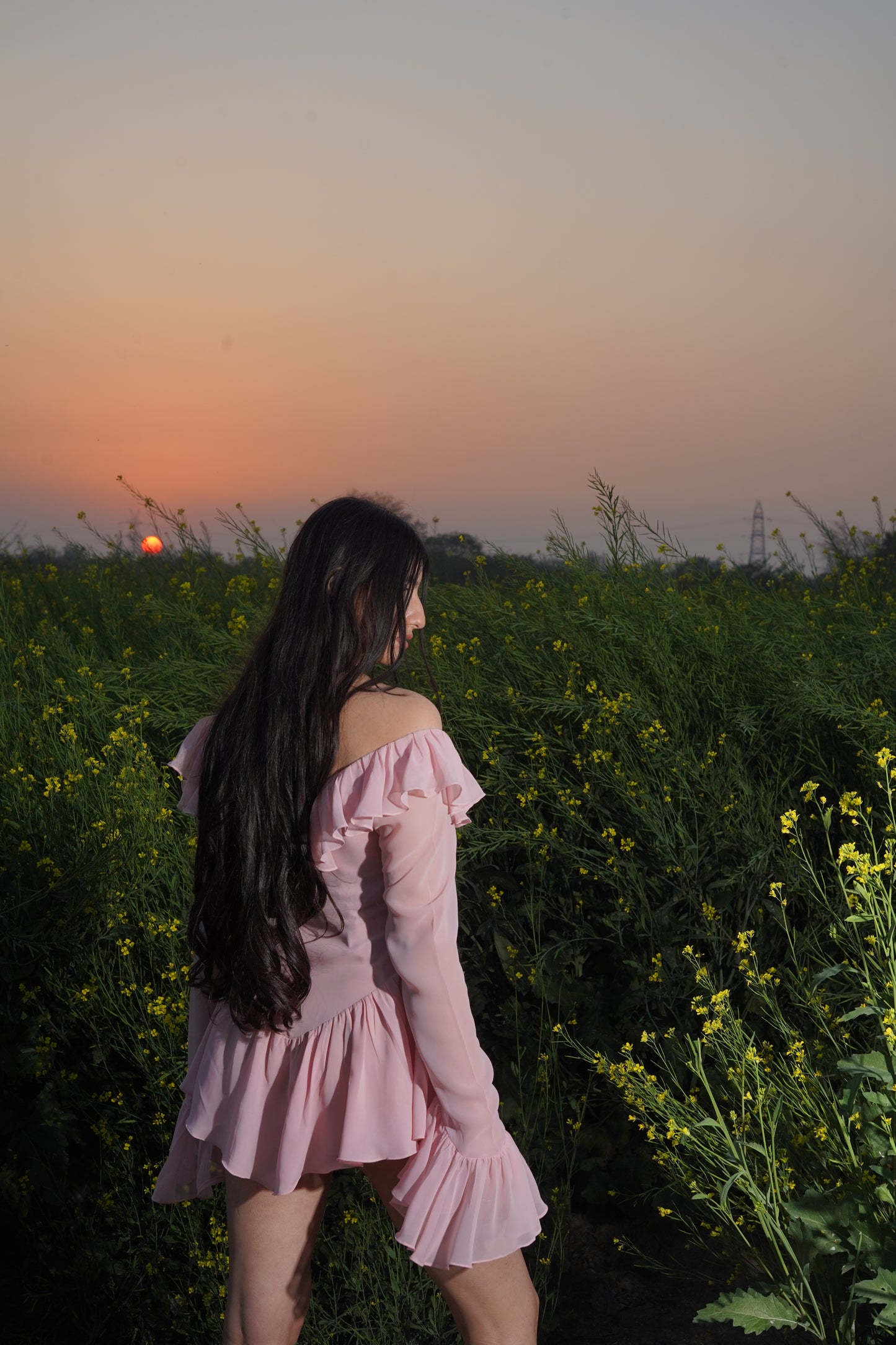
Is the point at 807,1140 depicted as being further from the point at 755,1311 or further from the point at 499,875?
the point at 499,875

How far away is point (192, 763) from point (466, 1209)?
825 millimetres

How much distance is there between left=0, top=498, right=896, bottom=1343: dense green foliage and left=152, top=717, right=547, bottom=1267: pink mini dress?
3.18 feet

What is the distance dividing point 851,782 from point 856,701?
29 cm

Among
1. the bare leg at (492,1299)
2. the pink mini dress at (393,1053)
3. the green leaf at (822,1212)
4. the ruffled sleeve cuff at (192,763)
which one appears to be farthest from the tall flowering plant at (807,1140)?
the ruffled sleeve cuff at (192,763)

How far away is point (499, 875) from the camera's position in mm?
3355

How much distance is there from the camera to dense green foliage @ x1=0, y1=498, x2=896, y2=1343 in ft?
8.41

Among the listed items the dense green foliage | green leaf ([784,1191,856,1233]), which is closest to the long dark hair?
green leaf ([784,1191,856,1233])

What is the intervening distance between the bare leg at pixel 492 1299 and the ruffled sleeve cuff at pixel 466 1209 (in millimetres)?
48

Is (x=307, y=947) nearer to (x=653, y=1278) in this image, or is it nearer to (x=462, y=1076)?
(x=462, y=1076)

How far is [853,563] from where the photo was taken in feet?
16.6

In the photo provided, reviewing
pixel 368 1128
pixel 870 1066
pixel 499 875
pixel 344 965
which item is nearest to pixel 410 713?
pixel 344 965

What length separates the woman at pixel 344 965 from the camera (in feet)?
4.92

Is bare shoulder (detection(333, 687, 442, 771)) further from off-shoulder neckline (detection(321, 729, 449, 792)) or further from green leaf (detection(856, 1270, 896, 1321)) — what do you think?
green leaf (detection(856, 1270, 896, 1321))

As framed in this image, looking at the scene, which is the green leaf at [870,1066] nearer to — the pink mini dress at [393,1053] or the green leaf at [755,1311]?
the green leaf at [755,1311]
